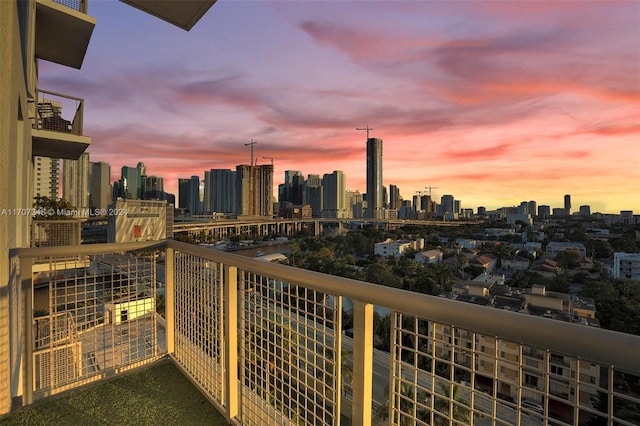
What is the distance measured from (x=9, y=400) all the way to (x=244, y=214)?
62151mm

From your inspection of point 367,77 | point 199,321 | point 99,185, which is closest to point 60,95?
point 199,321

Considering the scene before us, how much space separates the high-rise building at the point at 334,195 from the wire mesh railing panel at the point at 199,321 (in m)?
77.2

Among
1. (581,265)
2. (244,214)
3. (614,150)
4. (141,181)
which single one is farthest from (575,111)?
(141,181)

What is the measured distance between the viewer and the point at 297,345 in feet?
4.16

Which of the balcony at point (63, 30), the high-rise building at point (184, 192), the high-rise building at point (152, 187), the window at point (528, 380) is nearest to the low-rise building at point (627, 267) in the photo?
the window at point (528, 380)

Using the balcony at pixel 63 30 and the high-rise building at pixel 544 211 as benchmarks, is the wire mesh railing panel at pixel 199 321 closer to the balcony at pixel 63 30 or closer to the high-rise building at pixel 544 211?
the balcony at pixel 63 30

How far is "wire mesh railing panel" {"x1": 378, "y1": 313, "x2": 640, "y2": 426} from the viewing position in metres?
0.56

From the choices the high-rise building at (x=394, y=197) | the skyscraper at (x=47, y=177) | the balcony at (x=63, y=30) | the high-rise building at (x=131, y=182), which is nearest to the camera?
the balcony at (x=63, y=30)

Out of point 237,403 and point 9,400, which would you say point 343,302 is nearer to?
point 237,403

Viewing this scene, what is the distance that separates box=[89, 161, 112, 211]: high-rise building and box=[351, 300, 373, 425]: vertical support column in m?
27.4

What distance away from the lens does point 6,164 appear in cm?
181

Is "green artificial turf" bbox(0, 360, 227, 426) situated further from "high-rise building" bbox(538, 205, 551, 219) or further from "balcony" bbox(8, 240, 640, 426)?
"high-rise building" bbox(538, 205, 551, 219)

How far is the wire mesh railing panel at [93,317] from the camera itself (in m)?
2.00

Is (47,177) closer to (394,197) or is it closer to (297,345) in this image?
(297,345)
